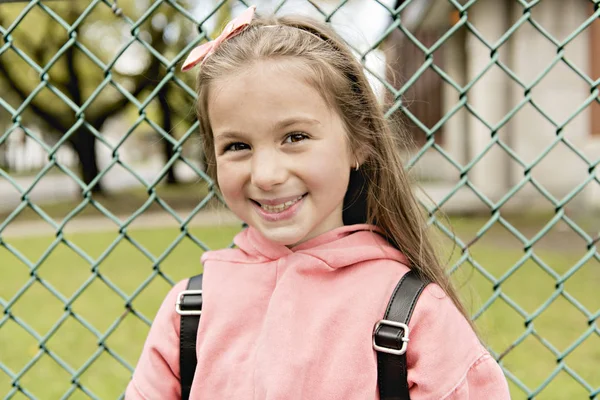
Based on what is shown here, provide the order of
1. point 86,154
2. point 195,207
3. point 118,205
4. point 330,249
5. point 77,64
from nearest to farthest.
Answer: point 330,249, point 195,207, point 86,154, point 118,205, point 77,64

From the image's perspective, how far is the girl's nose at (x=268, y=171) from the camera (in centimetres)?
125

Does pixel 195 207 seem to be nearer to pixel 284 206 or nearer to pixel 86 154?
pixel 284 206

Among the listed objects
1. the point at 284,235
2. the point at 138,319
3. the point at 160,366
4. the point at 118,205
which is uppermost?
the point at 284,235

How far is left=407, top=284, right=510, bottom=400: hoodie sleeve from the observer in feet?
4.05

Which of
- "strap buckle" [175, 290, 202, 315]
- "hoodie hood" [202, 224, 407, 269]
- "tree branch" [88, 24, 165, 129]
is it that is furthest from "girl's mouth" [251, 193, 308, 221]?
"tree branch" [88, 24, 165, 129]

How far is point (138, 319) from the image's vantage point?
4.45 meters

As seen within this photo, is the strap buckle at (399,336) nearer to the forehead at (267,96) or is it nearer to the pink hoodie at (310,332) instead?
the pink hoodie at (310,332)

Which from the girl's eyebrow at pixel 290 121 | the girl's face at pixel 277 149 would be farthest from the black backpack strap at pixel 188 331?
the girl's eyebrow at pixel 290 121

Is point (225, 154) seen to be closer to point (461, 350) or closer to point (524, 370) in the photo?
point (461, 350)

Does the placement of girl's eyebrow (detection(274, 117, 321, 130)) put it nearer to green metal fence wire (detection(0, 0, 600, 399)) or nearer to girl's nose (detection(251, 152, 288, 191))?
girl's nose (detection(251, 152, 288, 191))

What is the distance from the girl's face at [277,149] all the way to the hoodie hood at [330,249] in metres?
0.07

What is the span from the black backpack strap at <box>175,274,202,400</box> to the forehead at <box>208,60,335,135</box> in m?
0.42

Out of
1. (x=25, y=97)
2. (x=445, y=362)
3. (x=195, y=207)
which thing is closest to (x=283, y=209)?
(x=445, y=362)

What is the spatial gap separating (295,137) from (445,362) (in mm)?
567
